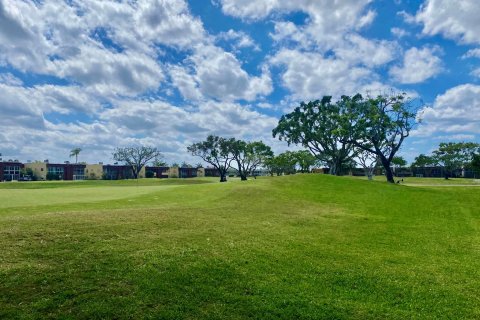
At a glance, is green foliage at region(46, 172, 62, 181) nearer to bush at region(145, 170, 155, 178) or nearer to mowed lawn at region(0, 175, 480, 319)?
bush at region(145, 170, 155, 178)

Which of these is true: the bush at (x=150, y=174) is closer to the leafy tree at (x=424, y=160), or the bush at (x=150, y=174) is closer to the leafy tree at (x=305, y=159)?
the leafy tree at (x=305, y=159)

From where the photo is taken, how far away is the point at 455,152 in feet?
320

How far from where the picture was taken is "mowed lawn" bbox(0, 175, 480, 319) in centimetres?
804

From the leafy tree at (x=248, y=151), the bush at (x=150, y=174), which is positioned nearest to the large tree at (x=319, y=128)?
the leafy tree at (x=248, y=151)

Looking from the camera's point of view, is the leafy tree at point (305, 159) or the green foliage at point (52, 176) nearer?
the leafy tree at point (305, 159)

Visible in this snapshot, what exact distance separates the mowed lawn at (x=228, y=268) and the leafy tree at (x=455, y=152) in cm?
9276

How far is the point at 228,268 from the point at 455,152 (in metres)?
108

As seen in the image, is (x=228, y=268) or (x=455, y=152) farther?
(x=455, y=152)

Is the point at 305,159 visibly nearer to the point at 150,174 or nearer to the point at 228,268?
the point at 150,174

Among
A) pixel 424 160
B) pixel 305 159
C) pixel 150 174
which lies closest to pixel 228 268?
pixel 305 159

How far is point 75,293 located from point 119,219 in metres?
7.04

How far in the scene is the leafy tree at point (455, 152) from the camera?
9499 cm

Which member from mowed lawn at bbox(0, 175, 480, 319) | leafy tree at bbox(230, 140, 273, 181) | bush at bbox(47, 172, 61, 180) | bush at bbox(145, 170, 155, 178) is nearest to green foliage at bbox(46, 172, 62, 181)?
bush at bbox(47, 172, 61, 180)

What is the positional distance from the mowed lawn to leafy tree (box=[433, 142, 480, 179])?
92.8 metres
